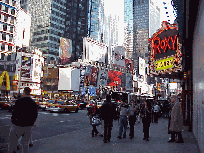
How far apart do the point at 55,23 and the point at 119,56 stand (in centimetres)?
3125

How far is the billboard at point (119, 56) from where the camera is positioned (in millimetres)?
101188

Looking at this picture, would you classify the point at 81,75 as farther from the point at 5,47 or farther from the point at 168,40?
the point at 168,40

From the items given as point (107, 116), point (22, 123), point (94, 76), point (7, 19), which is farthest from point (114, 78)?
point (22, 123)

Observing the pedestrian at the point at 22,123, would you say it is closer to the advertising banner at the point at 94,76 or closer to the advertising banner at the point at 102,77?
the advertising banner at the point at 94,76

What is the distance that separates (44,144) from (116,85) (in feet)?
276

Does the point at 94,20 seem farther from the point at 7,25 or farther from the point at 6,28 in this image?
the point at 6,28

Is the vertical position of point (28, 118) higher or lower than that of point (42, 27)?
lower

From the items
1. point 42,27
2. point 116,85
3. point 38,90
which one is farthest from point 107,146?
point 42,27

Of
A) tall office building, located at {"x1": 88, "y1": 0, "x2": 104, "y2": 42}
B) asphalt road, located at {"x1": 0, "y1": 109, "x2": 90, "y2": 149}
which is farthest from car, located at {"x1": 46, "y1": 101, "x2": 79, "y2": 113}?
tall office building, located at {"x1": 88, "y1": 0, "x2": 104, "y2": 42}

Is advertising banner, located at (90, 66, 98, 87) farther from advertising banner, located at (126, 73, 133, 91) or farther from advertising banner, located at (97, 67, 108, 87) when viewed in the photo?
advertising banner, located at (126, 73, 133, 91)

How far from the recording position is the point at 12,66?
6384cm

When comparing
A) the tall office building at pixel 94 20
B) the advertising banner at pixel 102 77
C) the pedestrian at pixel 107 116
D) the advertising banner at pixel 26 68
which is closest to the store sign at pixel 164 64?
the pedestrian at pixel 107 116

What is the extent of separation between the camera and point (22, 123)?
18.9 ft

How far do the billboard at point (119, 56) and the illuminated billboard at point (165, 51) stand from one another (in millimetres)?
76210
